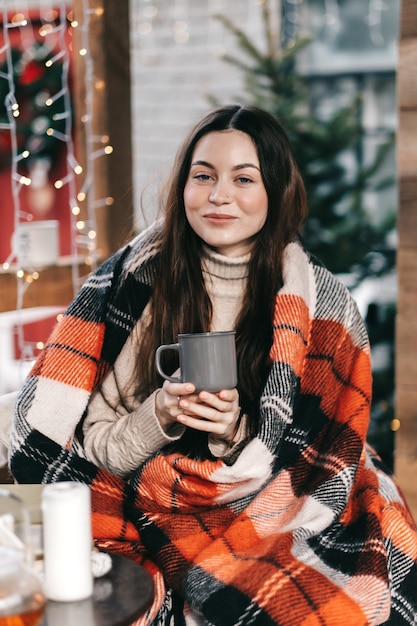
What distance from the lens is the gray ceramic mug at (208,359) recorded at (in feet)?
4.62

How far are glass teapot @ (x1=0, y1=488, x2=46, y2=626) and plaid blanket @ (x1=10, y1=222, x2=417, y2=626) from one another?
17.8 inches

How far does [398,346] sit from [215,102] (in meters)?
1.16

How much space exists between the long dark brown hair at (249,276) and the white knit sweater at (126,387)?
2cm

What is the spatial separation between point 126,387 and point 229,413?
29 cm

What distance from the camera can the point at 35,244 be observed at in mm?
2611

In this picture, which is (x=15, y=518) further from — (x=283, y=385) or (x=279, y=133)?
(x=279, y=133)

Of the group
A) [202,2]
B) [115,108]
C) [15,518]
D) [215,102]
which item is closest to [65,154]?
[202,2]

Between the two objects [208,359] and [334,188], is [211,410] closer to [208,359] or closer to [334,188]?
[208,359]

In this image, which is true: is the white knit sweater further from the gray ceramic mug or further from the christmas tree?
the christmas tree

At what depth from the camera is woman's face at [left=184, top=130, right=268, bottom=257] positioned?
1.72m

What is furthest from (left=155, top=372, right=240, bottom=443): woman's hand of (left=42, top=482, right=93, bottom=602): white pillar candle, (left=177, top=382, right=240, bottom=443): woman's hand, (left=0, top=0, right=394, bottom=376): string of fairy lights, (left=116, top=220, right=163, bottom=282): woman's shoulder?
(left=0, top=0, right=394, bottom=376): string of fairy lights

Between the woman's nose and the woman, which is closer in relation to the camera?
the woman

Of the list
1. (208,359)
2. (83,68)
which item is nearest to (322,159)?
(83,68)

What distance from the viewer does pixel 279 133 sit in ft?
5.86
